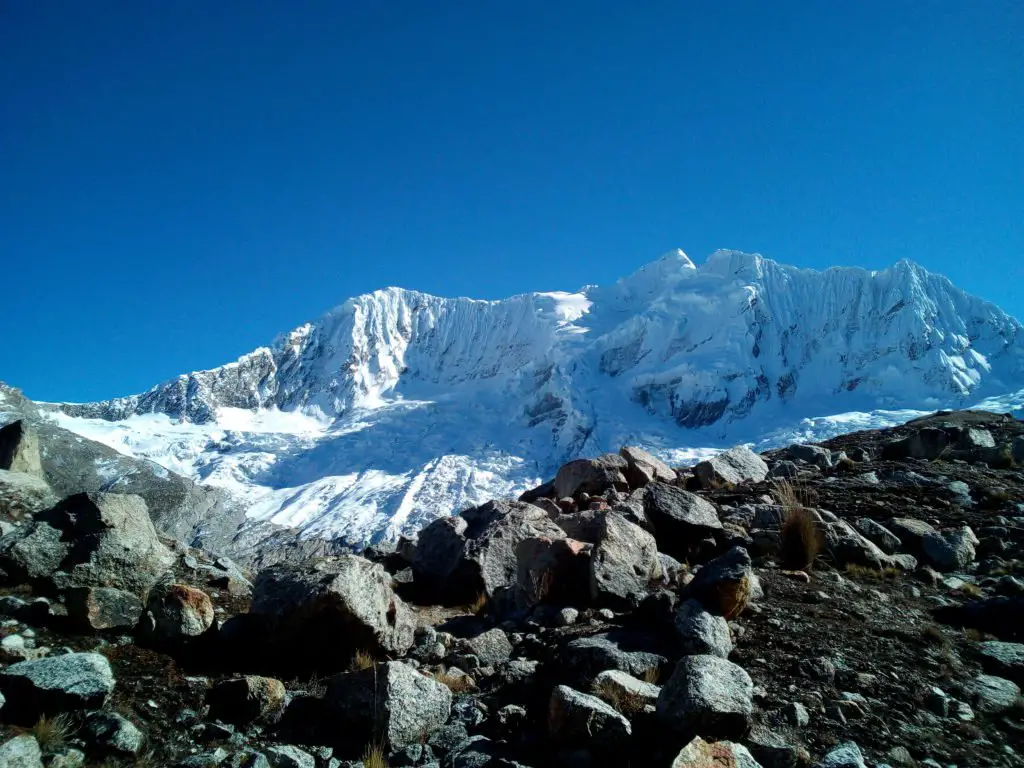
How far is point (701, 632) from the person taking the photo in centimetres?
439

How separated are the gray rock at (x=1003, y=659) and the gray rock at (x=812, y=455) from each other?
9452 mm

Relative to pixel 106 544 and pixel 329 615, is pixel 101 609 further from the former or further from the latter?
pixel 329 615

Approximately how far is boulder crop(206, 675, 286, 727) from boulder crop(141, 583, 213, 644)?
863 millimetres

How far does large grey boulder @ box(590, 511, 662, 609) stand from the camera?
575cm

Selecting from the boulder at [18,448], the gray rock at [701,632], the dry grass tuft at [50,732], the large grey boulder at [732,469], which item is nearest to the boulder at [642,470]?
the large grey boulder at [732,469]

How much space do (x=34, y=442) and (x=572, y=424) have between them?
164 meters

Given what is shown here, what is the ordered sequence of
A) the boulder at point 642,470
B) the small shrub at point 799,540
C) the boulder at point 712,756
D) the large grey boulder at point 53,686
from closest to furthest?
the boulder at point 712,756 → the large grey boulder at point 53,686 → the small shrub at point 799,540 → the boulder at point 642,470

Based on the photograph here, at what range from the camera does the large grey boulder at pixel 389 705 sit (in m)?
3.79

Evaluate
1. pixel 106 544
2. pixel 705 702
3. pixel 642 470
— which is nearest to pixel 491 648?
pixel 705 702

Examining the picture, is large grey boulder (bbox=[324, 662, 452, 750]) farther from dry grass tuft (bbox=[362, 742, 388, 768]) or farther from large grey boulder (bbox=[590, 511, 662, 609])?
large grey boulder (bbox=[590, 511, 662, 609])

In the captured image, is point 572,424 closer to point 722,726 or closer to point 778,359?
point 778,359

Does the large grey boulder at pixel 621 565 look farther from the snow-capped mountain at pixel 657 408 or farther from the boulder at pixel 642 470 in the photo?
the snow-capped mountain at pixel 657 408

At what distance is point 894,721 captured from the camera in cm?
364

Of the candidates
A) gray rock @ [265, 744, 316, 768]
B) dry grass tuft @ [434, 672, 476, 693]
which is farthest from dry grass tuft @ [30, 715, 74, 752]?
dry grass tuft @ [434, 672, 476, 693]
